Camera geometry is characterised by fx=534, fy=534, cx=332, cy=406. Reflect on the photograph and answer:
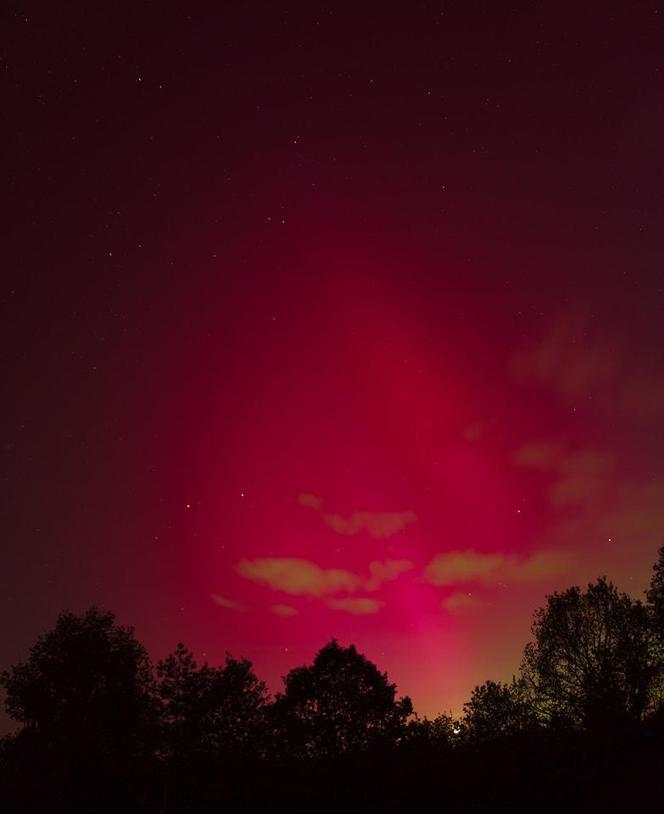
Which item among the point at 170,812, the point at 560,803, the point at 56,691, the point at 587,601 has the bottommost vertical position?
the point at 170,812

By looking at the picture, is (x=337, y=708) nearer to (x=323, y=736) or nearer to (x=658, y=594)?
(x=323, y=736)

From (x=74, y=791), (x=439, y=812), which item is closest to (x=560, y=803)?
(x=439, y=812)

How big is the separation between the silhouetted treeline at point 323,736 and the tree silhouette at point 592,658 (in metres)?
0.11

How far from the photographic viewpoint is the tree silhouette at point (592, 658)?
137 ft

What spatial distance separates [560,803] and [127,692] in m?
30.8

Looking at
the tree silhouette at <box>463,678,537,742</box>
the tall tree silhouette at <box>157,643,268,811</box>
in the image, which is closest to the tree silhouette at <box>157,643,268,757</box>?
the tall tree silhouette at <box>157,643,268,811</box>

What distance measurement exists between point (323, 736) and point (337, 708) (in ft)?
10.1

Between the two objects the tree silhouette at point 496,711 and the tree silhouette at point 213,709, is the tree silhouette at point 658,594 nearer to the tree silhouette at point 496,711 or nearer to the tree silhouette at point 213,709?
the tree silhouette at point 496,711

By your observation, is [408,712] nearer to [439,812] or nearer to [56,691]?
[439,812]

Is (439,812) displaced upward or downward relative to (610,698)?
downward

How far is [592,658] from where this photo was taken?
4456 centimetres

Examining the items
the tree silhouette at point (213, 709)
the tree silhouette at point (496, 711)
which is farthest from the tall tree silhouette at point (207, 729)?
the tree silhouette at point (496, 711)

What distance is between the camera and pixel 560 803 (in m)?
27.4

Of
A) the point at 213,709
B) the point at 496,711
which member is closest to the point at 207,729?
the point at 213,709
